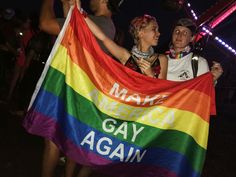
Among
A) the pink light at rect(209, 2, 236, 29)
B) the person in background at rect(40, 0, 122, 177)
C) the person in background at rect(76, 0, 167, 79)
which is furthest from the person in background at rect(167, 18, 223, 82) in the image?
the pink light at rect(209, 2, 236, 29)

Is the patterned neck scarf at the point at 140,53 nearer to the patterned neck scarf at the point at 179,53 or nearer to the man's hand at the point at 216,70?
the patterned neck scarf at the point at 179,53

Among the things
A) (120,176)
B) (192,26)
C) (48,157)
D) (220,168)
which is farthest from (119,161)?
(220,168)

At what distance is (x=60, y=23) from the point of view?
128 inches

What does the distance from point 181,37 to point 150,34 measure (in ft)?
1.80

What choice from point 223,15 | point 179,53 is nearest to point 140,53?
point 179,53

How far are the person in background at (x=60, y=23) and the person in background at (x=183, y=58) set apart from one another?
73 centimetres

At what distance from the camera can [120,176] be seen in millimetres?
3229

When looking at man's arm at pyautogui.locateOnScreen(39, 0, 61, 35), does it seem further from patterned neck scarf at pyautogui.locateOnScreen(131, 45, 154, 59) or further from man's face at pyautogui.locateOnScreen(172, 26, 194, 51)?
man's face at pyautogui.locateOnScreen(172, 26, 194, 51)

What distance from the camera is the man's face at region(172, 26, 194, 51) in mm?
3938

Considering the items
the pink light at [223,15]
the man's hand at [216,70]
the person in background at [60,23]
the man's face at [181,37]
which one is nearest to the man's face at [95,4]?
the person in background at [60,23]

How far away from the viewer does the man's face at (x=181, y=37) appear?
394cm

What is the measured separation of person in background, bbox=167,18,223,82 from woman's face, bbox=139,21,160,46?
457mm

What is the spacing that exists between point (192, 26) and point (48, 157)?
1.98m

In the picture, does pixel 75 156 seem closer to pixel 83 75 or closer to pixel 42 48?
pixel 83 75
